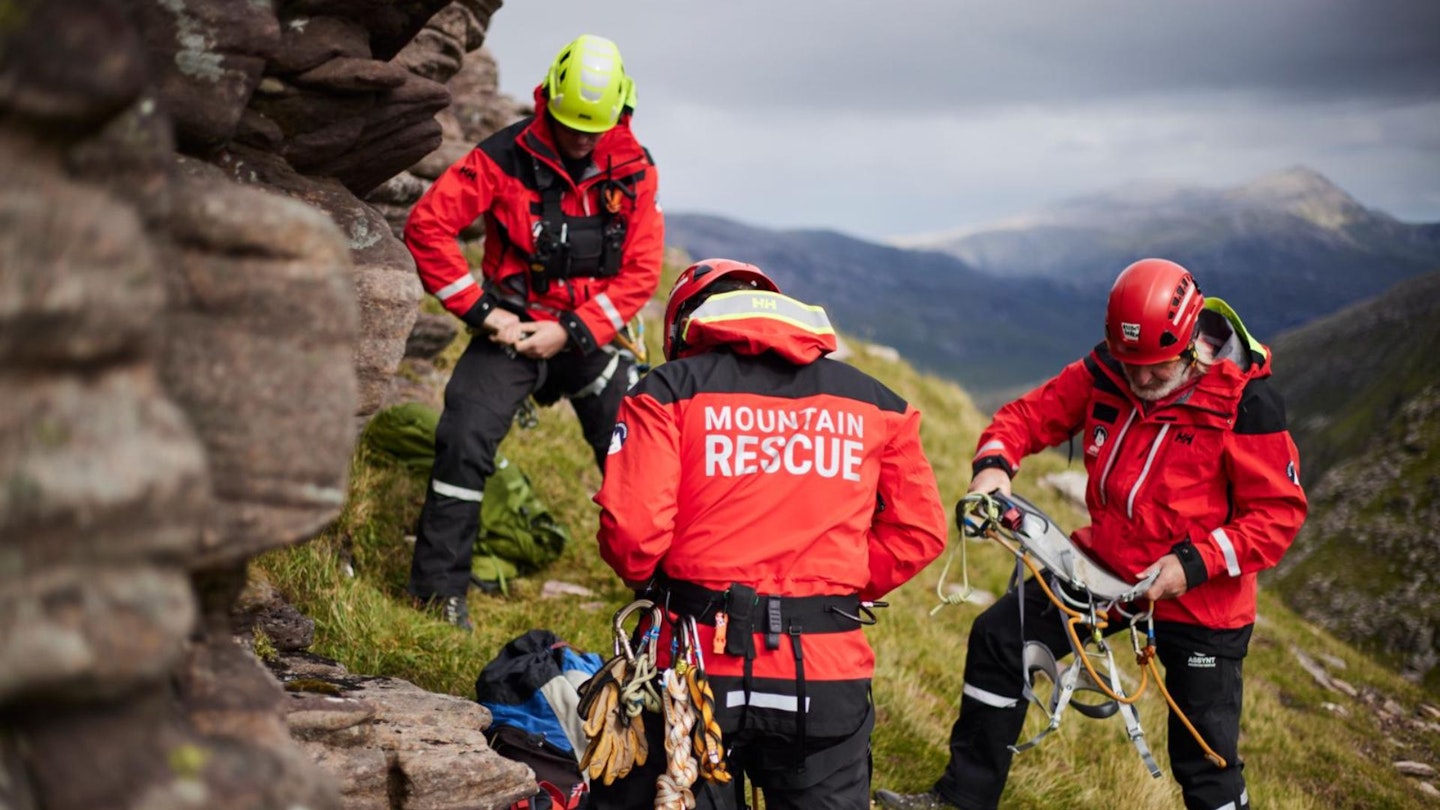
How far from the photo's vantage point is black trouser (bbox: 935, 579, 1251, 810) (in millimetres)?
6742

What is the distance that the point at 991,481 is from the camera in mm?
7355

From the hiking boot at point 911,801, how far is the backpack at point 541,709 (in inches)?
83.4

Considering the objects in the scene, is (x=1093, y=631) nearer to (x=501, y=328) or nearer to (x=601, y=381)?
(x=601, y=381)

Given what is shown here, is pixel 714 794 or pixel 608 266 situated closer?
pixel 714 794

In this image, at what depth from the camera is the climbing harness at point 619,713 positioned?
4.96 meters

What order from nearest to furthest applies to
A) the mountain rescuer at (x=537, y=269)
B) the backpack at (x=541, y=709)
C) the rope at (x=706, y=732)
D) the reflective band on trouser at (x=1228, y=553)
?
the rope at (x=706, y=732) < the backpack at (x=541, y=709) < the reflective band on trouser at (x=1228, y=553) < the mountain rescuer at (x=537, y=269)

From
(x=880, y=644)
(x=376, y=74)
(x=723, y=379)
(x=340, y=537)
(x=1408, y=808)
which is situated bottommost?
(x=1408, y=808)

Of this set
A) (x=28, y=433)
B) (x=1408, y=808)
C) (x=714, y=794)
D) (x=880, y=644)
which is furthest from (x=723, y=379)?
(x=1408, y=808)

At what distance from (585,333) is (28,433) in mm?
6050

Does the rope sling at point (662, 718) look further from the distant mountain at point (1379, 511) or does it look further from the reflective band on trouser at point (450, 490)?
the distant mountain at point (1379, 511)

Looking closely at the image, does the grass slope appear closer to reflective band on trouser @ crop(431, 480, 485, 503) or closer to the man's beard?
reflective band on trouser @ crop(431, 480, 485, 503)

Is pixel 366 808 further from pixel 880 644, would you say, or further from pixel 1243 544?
pixel 880 644

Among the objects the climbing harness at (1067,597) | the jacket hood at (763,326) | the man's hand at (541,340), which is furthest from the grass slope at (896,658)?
the jacket hood at (763,326)

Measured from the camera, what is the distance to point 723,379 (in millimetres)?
5051
